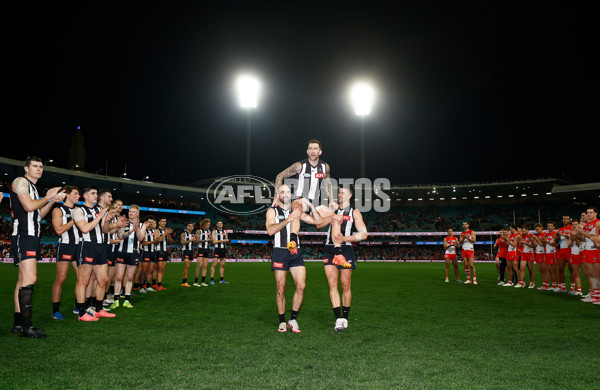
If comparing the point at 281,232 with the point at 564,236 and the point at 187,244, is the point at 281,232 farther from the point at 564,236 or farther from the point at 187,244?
the point at 564,236

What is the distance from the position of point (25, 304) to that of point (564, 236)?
14771 millimetres

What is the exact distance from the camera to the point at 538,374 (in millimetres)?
4254

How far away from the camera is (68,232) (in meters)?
7.52

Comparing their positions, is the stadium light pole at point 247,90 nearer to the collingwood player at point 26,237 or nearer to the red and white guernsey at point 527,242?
the red and white guernsey at point 527,242

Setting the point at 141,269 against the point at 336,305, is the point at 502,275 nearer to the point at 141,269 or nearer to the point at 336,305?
the point at 336,305

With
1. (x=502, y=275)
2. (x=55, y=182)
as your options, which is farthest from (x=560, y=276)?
(x=55, y=182)

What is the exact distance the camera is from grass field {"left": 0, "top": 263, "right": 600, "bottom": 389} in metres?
3.99

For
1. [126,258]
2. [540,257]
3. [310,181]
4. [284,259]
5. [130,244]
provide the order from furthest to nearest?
[540,257], [130,244], [126,258], [310,181], [284,259]

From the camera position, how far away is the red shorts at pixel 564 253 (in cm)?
1332

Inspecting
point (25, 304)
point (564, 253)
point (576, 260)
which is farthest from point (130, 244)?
point (564, 253)

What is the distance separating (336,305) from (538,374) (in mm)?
A: 3175

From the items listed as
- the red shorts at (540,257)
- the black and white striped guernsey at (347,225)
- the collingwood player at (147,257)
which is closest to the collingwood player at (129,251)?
the collingwood player at (147,257)

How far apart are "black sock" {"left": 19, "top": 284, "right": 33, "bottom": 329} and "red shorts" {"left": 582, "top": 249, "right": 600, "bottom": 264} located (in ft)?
41.7

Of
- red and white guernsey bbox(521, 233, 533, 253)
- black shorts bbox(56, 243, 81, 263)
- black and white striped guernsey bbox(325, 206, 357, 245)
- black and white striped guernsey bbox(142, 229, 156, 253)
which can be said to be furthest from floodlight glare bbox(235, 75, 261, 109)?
black and white striped guernsey bbox(325, 206, 357, 245)
